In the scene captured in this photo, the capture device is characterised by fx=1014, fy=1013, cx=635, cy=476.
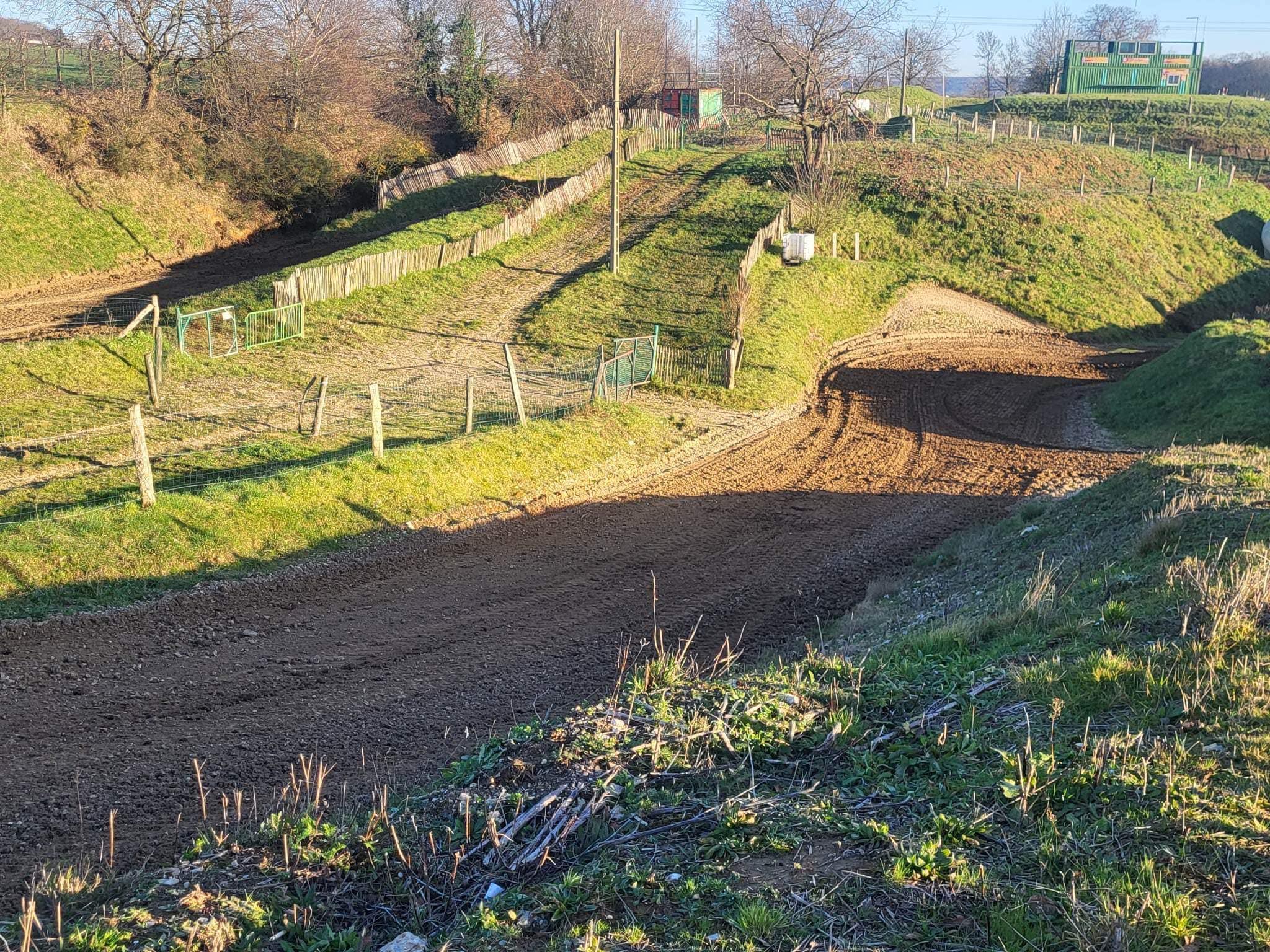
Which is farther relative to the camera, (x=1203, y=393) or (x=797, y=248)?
(x=797, y=248)

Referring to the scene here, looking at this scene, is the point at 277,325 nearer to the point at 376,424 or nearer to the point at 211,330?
the point at 211,330

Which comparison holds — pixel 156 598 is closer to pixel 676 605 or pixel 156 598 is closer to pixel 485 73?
pixel 676 605

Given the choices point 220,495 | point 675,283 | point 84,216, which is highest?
point 84,216

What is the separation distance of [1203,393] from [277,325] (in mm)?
23735

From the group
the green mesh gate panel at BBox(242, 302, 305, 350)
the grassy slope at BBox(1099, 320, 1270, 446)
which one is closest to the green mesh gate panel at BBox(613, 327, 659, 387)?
the green mesh gate panel at BBox(242, 302, 305, 350)

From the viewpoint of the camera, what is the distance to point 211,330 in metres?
27.0

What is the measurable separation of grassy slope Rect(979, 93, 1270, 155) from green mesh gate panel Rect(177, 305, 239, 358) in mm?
61568

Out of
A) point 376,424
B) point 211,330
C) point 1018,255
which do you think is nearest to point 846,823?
point 376,424

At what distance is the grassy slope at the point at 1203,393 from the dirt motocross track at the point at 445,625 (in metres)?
1.57

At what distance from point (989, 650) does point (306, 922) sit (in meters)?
6.30

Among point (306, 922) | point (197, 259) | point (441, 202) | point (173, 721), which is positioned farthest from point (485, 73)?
point (306, 922)

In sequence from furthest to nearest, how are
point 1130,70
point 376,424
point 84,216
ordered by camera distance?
point 1130,70
point 84,216
point 376,424

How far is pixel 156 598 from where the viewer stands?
1354 centimetres

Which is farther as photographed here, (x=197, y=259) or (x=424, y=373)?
(x=197, y=259)
